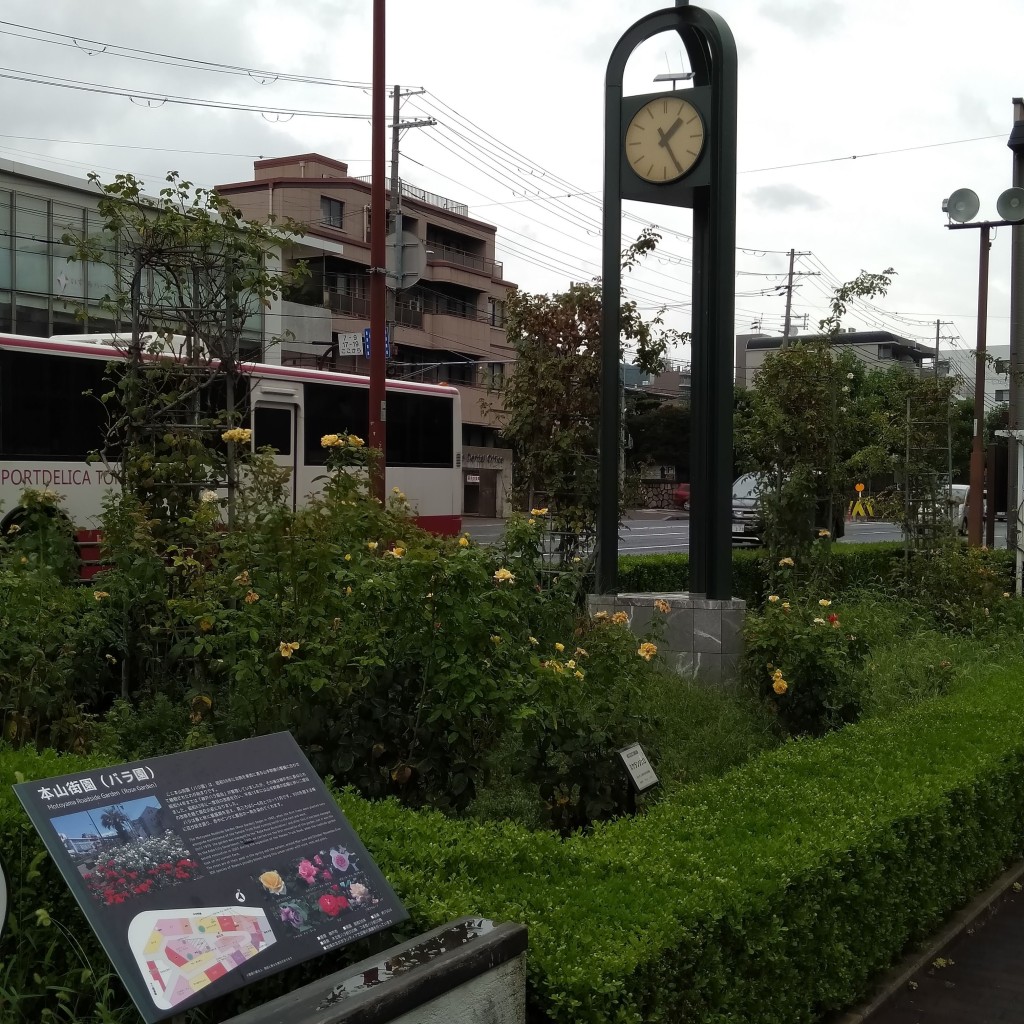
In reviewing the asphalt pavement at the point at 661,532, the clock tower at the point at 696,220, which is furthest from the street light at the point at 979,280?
the clock tower at the point at 696,220

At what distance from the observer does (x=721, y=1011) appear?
3.65 metres

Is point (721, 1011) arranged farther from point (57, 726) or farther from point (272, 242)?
point (272, 242)

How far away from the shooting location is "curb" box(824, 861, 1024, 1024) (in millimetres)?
4406

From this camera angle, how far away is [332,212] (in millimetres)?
46344

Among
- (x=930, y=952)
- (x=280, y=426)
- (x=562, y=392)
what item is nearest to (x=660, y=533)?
(x=280, y=426)

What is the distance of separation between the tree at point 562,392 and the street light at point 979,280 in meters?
5.86

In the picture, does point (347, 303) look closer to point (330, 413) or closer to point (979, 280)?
point (330, 413)

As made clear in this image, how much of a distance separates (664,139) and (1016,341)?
377 inches

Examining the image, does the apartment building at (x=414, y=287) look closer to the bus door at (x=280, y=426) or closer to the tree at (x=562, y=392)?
the bus door at (x=280, y=426)

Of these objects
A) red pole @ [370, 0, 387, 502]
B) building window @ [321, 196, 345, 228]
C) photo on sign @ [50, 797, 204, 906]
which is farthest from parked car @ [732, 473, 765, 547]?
building window @ [321, 196, 345, 228]

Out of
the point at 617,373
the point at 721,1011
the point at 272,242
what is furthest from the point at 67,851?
the point at 617,373

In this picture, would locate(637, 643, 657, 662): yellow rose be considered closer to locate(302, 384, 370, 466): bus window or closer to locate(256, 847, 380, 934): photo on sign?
locate(256, 847, 380, 934): photo on sign

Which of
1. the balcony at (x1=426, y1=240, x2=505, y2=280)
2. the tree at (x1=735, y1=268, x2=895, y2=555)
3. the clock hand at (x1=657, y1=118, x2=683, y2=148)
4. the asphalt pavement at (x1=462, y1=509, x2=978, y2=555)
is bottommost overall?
the asphalt pavement at (x1=462, y1=509, x2=978, y2=555)

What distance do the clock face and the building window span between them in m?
38.3
